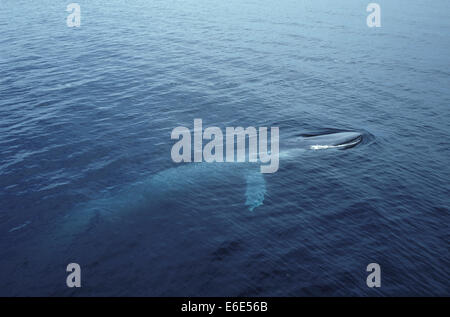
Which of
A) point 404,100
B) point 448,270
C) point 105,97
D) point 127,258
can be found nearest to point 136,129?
point 105,97

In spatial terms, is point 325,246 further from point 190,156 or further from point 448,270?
point 190,156

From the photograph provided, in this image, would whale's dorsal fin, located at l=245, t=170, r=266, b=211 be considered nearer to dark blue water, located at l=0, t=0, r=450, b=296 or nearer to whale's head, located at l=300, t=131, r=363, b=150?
dark blue water, located at l=0, t=0, r=450, b=296

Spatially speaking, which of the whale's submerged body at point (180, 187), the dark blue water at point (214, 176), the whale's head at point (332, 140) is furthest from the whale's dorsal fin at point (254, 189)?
the whale's head at point (332, 140)

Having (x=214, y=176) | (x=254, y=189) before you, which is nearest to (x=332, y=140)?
(x=254, y=189)

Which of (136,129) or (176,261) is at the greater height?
(136,129)

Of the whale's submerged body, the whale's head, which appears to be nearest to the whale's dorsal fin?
the whale's submerged body

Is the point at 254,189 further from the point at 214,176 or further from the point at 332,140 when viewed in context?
the point at 332,140

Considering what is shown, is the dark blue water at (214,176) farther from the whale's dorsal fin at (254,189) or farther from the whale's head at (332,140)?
the whale's head at (332,140)
